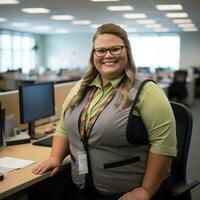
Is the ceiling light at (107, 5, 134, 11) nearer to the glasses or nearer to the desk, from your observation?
the desk

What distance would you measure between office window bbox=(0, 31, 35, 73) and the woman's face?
575 inches

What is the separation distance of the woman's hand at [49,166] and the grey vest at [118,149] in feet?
0.98

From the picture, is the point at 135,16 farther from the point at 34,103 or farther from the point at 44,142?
the point at 44,142

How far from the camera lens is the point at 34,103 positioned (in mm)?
2783

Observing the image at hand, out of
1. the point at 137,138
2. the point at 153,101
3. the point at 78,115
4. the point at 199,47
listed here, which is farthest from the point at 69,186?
the point at 199,47

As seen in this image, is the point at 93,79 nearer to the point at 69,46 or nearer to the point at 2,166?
the point at 2,166

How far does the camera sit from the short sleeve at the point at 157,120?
1574 millimetres

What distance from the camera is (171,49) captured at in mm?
16641

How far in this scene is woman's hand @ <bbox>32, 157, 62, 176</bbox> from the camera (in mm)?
1915

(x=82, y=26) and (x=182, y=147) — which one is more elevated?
(x=82, y=26)

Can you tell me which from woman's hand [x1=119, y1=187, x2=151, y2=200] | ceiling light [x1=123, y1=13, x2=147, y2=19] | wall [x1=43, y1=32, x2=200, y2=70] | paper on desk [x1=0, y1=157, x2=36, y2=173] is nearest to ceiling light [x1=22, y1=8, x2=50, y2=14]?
ceiling light [x1=123, y1=13, x2=147, y2=19]

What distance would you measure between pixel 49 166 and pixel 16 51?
630 inches

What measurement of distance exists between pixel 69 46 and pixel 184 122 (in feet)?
55.8

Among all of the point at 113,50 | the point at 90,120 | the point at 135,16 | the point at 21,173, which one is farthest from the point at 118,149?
the point at 135,16
